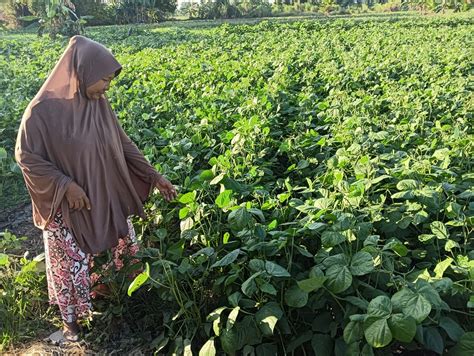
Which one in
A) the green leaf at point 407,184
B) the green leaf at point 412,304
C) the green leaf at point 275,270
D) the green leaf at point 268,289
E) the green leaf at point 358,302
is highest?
the green leaf at point 407,184

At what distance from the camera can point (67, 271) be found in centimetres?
256

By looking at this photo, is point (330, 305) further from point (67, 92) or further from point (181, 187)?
point (67, 92)

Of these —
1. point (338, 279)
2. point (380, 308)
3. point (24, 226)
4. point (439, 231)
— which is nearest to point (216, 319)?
point (338, 279)

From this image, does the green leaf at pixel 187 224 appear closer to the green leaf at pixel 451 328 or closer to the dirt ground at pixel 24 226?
the green leaf at pixel 451 328

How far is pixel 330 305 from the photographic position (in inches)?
86.2

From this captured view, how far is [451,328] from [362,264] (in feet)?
1.36

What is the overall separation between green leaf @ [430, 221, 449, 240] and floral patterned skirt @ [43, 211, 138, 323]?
5.05 feet

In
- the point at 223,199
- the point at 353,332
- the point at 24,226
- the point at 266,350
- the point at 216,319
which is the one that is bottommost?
the point at 24,226

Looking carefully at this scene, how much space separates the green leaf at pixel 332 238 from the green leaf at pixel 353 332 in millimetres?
408

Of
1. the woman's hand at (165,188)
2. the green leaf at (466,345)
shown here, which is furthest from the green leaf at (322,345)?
the woman's hand at (165,188)

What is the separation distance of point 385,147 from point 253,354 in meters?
2.00

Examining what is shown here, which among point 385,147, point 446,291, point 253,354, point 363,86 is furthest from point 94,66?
point 363,86

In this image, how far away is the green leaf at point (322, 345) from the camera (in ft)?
6.73

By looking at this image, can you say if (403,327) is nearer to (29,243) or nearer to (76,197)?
(76,197)
